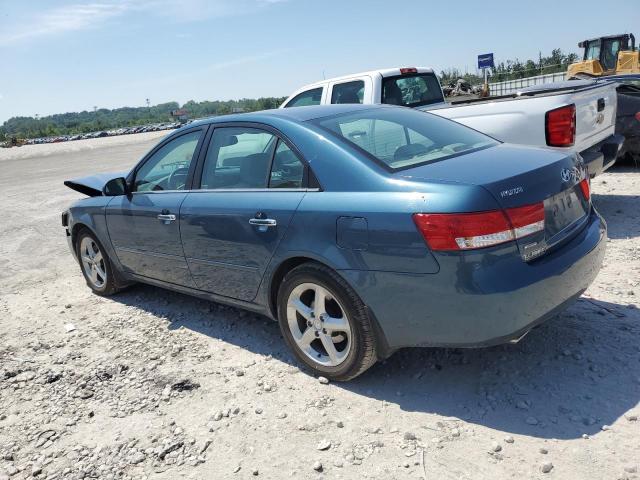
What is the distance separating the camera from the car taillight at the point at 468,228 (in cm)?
270

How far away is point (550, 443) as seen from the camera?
2664 millimetres


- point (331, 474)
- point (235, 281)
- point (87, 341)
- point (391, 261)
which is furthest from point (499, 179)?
point (87, 341)

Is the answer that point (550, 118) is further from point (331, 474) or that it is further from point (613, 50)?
point (613, 50)

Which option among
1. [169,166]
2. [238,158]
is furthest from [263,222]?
[169,166]

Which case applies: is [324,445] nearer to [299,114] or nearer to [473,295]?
[473,295]

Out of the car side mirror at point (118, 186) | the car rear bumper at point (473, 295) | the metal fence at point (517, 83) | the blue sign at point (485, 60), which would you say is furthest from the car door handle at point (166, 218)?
the metal fence at point (517, 83)

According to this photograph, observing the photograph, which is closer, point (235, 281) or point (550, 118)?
point (235, 281)

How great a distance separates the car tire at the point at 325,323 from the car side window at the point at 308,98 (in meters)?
5.13

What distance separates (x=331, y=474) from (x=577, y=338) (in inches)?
76.5

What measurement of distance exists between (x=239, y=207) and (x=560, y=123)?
3460 mm

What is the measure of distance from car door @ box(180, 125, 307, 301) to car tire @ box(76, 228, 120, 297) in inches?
63.9

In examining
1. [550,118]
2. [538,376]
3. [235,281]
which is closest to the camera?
[538,376]

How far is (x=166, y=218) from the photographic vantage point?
4.32 m

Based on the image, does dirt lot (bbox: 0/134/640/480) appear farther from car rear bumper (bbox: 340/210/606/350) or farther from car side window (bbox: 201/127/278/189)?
car side window (bbox: 201/127/278/189)
